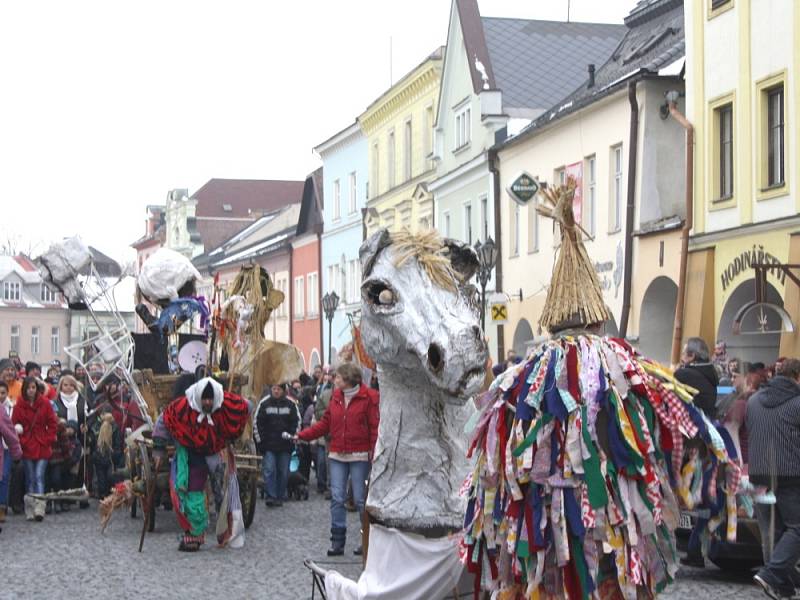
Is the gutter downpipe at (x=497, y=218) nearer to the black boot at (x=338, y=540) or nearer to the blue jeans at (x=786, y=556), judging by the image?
the black boot at (x=338, y=540)

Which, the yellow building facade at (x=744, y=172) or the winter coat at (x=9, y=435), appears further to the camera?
the yellow building facade at (x=744, y=172)

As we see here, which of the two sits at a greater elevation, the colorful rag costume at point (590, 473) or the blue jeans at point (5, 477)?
the colorful rag costume at point (590, 473)

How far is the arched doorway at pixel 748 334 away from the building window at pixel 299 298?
33452mm

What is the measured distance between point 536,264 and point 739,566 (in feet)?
70.8

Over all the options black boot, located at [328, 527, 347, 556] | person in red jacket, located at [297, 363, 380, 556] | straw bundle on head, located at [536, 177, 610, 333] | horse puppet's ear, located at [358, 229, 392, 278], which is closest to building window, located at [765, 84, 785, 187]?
person in red jacket, located at [297, 363, 380, 556]

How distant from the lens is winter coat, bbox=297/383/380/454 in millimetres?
13477

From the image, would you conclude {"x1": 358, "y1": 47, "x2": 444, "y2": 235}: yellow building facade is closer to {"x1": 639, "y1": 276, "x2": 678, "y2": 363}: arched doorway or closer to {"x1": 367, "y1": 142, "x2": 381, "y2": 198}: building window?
{"x1": 367, "y1": 142, "x2": 381, "y2": 198}: building window

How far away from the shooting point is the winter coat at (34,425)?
18.1 meters

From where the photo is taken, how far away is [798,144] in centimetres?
2200

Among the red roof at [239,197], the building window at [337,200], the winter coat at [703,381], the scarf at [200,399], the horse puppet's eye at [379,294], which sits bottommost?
the scarf at [200,399]

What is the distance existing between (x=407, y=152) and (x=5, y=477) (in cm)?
2923

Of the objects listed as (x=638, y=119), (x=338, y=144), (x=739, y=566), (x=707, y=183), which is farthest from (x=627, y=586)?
(x=338, y=144)

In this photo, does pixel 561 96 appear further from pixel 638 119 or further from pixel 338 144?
pixel 338 144

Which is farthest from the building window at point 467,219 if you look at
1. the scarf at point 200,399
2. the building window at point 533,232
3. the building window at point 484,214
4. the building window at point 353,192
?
the scarf at point 200,399
